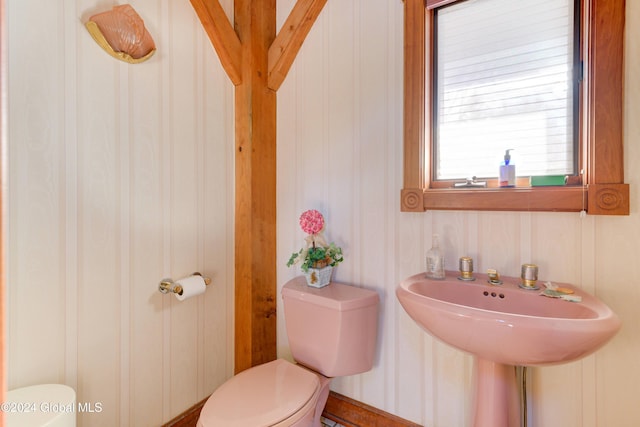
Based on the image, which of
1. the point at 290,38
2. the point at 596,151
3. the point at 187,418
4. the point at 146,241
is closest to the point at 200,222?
the point at 146,241

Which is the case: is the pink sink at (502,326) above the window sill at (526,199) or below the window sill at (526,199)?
below

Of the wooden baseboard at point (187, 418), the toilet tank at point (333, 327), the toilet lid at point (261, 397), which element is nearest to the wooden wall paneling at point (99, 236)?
the wooden baseboard at point (187, 418)

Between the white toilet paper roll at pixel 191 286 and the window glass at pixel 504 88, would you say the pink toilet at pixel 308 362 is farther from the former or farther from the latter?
the window glass at pixel 504 88

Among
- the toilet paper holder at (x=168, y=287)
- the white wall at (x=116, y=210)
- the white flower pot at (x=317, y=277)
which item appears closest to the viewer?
the white wall at (x=116, y=210)

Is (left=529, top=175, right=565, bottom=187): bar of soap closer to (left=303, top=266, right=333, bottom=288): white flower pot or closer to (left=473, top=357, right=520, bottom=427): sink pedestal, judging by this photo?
(left=473, top=357, right=520, bottom=427): sink pedestal

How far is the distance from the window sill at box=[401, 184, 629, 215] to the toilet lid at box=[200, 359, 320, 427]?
864mm

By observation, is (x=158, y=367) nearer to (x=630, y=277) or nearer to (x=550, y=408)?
(x=550, y=408)

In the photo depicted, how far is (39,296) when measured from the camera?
35.6 inches

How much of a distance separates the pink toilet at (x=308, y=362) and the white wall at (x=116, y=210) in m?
0.42

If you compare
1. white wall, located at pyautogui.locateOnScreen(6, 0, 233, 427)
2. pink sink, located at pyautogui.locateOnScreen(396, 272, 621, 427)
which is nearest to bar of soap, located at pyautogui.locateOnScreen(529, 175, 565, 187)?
pink sink, located at pyautogui.locateOnScreen(396, 272, 621, 427)

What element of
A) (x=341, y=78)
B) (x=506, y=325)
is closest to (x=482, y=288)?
(x=506, y=325)

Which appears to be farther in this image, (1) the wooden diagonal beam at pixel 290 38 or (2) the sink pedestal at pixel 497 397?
(1) the wooden diagonal beam at pixel 290 38

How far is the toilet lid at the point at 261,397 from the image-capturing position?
36.2 inches

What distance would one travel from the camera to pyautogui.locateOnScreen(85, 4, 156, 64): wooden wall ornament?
101 centimetres
